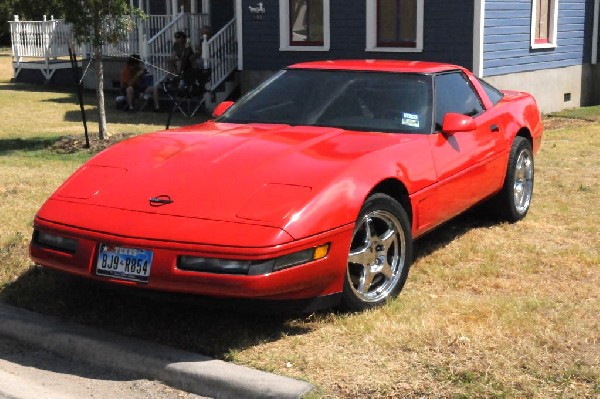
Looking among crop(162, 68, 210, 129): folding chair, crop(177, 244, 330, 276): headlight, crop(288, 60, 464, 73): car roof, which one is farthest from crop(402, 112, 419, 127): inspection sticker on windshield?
crop(162, 68, 210, 129): folding chair

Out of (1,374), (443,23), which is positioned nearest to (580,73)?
(443,23)

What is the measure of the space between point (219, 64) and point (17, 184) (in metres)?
9.48

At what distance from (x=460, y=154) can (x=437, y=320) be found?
1.61m

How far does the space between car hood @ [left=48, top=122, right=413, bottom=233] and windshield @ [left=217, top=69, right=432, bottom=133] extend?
0.22 meters

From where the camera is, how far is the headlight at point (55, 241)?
15.5 ft

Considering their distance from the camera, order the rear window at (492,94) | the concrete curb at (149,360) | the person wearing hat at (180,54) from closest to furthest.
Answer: the concrete curb at (149,360), the rear window at (492,94), the person wearing hat at (180,54)

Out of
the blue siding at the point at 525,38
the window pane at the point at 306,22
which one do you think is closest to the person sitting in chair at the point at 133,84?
the window pane at the point at 306,22

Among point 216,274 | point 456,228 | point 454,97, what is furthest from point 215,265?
point 456,228

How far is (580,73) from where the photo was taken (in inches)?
746

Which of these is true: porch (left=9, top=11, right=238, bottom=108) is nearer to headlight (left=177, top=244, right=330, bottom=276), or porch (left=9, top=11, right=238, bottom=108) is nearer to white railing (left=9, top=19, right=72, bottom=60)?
white railing (left=9, top=19, right=72, bottom=60)

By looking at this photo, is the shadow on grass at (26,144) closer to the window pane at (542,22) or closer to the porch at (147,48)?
the porch at (147,48)

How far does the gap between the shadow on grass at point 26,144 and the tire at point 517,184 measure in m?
7.20

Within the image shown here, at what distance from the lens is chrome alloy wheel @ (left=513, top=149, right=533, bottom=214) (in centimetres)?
746

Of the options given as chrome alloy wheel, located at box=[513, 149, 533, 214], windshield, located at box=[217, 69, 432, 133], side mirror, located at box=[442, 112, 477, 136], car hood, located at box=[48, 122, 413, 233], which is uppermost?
windshield, located at box=[217, 69, 432, 133]
